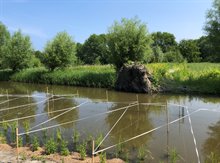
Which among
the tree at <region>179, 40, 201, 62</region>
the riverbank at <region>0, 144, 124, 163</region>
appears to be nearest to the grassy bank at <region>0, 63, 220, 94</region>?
the riverbank at <region>0, 144, 124, 163</region>

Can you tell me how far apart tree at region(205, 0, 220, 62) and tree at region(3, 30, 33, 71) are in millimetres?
24060

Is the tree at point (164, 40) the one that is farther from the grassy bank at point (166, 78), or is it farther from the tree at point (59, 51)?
the grassy bank at point (166, 78)

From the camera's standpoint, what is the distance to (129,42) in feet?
86.4

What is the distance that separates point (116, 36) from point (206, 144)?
62.8 ft

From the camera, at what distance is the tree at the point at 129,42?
86.2 ft

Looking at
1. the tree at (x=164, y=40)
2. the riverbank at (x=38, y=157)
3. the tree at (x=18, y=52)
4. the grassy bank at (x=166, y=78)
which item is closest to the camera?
the riverbank at (x=38, y=157)

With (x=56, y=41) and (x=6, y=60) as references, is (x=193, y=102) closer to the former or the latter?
(x=56, y=41)

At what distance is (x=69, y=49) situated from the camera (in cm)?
3266

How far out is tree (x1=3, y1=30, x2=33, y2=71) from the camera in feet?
118

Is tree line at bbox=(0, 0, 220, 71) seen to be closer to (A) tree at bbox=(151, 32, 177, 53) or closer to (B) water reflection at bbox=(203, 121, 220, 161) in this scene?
(B) water reflection at bbox=(203, 121, 220, 161)

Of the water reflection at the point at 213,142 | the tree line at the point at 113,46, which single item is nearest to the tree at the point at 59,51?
the tree line at the point at 113,46

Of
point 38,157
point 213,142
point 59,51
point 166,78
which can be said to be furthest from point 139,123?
point 59,51

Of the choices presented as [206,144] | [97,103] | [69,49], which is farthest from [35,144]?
[69,49]

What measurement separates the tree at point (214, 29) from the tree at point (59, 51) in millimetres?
16816
